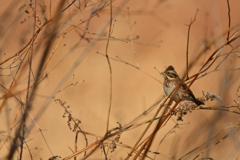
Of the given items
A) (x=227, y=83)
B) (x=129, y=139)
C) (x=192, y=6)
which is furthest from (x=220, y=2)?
(x=227, y=83)

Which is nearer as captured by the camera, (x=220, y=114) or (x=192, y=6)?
(x=220, y=114)

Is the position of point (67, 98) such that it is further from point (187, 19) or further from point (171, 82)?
point (187, 19)

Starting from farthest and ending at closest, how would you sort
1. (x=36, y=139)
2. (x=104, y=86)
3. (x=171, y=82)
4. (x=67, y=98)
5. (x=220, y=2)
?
1. (x=220, y=2)
2. (x=104, y=86)
3. (x=67, y=98)
4. (x=36, y=139)
5. (x=171, y=82)

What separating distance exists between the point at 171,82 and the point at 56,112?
279 centimetres

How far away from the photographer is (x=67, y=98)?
5.61 metres

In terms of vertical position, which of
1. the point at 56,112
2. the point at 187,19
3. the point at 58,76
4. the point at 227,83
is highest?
the point at 187,19

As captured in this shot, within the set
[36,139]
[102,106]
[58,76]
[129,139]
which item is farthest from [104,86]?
[36,139]

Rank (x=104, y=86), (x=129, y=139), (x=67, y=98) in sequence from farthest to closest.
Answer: (x=104, y=86), (x=67, y=98), (x=129, y=139)

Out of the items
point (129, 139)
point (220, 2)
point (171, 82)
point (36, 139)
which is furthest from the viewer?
point (220, 2)

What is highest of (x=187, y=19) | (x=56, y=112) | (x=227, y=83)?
(x=187, y=19)

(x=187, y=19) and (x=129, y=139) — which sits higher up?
(x=187, y=19)

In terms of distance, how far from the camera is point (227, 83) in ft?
5.82

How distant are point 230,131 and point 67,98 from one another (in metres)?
4.14

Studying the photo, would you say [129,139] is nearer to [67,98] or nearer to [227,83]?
[67,98]
